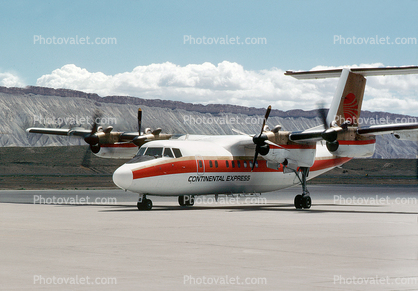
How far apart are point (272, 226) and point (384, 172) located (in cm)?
9977

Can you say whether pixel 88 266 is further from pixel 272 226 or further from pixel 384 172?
pixel 384 172

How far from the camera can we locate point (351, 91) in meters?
30.4

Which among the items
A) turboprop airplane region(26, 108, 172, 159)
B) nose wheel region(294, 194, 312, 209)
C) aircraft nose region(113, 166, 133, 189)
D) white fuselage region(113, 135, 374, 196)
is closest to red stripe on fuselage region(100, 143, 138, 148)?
turboprop airplane region(26, 108, 172, 159)

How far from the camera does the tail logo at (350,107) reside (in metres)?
30.4

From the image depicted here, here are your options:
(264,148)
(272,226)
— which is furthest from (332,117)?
(272,226)

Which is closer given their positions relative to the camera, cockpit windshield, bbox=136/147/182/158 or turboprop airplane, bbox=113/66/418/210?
turboprop airplane, bbox=113/66/418/210

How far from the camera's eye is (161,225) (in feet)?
59.5

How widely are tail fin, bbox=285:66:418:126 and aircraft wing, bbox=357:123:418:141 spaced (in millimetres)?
2966

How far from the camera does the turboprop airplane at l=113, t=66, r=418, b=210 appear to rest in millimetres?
25594

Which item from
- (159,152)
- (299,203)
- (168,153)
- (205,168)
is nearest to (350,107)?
(299,203)

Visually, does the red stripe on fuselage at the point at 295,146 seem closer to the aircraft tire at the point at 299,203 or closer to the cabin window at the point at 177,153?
the aircraft tire at the point at 299,203

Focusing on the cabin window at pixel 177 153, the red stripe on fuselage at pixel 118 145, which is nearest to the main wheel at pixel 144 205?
the cabin window at pixel 177 153

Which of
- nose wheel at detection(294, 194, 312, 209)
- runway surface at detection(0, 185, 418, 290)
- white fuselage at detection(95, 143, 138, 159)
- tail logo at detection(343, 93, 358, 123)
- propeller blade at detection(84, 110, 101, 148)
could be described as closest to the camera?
runway surface at detection(0, 185, 418, 290)

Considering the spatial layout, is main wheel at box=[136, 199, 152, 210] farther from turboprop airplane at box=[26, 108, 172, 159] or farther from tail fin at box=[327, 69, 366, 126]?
tail fin at box=[327, 69, 366, 126]
